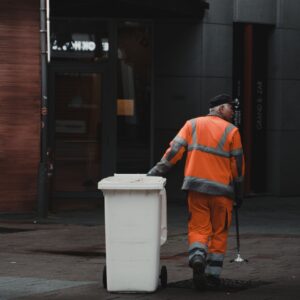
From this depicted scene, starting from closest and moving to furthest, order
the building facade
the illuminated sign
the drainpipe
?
the drainpipe < the building facade < the illuminated sign

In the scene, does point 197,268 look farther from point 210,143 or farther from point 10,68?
point 10,68

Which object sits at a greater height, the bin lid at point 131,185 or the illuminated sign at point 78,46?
the illuminated sign at point 78,46

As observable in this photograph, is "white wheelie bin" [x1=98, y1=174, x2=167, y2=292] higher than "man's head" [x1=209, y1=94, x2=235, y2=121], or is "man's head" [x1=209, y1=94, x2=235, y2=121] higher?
"man's head" [x1=209, y1=94, x2=235, y2=121]

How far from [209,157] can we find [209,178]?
22 centimetres

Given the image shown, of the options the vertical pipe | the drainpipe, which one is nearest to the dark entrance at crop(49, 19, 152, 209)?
the vertical pipe

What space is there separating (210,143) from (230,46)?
35.6ft

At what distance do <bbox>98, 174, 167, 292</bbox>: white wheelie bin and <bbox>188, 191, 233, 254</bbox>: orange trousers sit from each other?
489mm

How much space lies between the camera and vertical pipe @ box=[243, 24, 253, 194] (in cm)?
2139

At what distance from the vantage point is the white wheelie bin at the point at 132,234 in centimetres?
952

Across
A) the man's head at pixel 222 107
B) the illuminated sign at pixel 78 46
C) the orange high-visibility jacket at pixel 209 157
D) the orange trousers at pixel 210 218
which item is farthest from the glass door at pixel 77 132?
the orange trousers at pixel 210 218

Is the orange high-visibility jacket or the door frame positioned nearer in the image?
the orange high-visibility jacket

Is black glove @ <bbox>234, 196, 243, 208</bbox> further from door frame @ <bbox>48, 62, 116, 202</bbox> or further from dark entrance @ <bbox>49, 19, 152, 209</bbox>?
door frame @ <bbox>48, 62, 116, 202</bbox>

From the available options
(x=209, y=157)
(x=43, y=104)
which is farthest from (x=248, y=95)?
(x=209, y=157)

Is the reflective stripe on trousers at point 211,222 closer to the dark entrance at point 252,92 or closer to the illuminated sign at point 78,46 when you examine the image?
the illuminated sign at point 78,46
